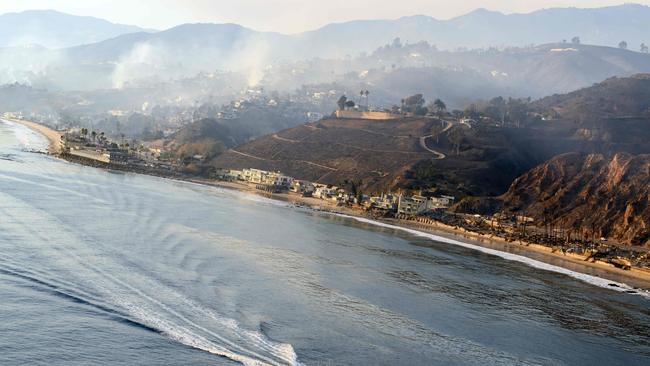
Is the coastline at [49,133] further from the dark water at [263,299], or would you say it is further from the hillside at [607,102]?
the hillside at [607,102]

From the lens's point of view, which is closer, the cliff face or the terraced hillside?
the cliff face

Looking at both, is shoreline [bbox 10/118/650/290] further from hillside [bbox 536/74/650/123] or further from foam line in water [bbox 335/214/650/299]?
hillside [bbox 536/74/650/123]

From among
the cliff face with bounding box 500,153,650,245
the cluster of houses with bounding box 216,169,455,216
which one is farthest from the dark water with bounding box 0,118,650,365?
the cluster of houses with bounding box 216,169,455,216

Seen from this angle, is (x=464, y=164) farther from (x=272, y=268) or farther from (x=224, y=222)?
(x=272, y=268)

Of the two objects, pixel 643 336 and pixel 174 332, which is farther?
pixel 643 336

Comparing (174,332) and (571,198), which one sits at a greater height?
(571,198)

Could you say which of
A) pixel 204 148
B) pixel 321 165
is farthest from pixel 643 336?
pixel 204 148
